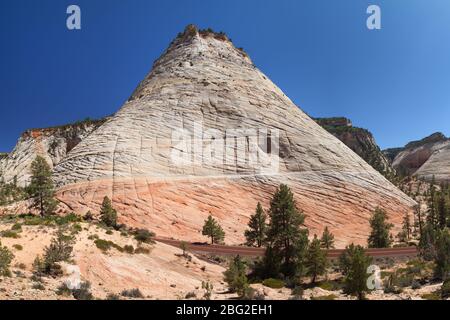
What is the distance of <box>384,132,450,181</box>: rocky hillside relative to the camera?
13275 cm

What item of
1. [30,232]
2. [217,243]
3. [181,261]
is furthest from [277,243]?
[30,232]

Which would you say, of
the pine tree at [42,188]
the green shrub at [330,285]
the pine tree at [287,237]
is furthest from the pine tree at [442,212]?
the pine tree at [42,188]

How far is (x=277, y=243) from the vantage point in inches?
1117

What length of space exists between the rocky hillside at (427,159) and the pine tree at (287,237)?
369ft

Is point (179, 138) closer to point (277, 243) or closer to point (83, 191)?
point (83, 191)

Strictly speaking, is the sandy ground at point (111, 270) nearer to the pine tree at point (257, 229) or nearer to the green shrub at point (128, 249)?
the green shrub at point (128, 249)

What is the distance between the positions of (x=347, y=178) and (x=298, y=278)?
3409cm

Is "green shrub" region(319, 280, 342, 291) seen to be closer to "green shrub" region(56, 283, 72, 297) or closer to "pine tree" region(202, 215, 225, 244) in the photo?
"pine tree" region(202, 215, 225, 244)

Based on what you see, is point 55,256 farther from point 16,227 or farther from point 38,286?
point 16,227

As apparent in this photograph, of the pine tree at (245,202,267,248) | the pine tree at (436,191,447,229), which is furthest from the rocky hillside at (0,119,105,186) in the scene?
the pine tree at (436,191,447,229)

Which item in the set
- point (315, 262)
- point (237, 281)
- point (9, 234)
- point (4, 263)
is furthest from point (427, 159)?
point (4, 263)

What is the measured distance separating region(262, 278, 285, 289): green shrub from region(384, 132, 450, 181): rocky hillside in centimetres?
11715

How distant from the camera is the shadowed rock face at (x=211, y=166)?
43.4 metres

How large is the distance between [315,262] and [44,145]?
291 ft
